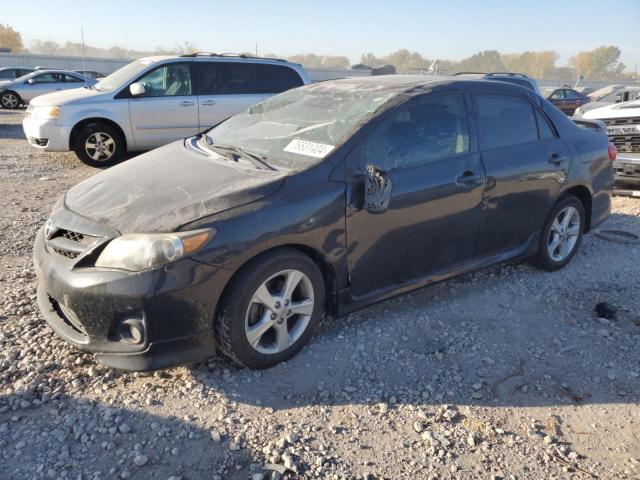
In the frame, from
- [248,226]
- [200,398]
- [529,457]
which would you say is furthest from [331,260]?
[529,457]

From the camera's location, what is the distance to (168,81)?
8664 mm

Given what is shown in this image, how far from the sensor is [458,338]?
355cm

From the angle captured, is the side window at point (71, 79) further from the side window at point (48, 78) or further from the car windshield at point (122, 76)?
the car windshield at point (122, 76)

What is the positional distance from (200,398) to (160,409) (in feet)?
0.68

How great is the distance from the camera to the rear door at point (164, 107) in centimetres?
852

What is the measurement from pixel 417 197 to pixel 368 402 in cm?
134

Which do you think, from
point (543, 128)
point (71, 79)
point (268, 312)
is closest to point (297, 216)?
point (268, 312)

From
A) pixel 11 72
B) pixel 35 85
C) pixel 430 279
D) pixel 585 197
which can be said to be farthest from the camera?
pixel 11 72

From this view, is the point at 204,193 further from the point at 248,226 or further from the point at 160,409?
the point at 160,409

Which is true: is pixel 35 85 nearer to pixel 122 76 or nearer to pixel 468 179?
pixel 122 76

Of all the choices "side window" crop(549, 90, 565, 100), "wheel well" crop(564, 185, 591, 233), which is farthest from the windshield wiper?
"side window" crop(549, 90, 565, 100)

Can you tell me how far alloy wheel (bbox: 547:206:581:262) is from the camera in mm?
4627

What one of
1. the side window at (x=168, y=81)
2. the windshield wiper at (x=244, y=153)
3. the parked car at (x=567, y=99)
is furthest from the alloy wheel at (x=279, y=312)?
the parked car at (x=567, y=99)

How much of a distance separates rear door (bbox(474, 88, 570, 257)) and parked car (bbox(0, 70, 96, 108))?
1746 centimetres
